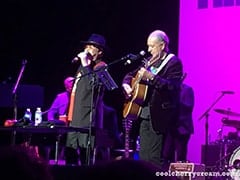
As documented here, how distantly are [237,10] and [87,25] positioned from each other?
111 inches

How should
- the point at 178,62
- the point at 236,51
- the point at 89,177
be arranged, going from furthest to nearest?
the point at 236,51 < the point at 178,62 < the point at 89,177

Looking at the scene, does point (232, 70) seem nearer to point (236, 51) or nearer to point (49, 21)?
point (236, 51)

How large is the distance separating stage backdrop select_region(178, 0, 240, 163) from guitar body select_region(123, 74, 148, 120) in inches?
114

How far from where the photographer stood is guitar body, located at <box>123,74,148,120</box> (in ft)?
19.8

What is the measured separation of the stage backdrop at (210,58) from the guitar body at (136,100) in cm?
291

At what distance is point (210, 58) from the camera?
9188 mm

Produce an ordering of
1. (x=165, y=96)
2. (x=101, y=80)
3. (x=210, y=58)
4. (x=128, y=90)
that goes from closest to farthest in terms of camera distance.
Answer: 1. (x=165, y=96)
2. (x=128, y=90)
3. (x=101, y=80)
4. (x=210, y=58)

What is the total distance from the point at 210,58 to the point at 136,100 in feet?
11.3

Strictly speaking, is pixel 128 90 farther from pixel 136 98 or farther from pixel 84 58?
pixel 84 58

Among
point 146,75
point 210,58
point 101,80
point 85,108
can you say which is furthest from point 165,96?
point 210,58

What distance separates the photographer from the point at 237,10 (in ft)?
29.6

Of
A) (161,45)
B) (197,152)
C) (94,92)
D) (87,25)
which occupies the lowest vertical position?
(197,152)

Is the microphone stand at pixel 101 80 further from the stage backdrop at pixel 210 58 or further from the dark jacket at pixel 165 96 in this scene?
the stage backdrop at pixel 210 58

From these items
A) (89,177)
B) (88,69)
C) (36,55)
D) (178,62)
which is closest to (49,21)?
(36,55)
